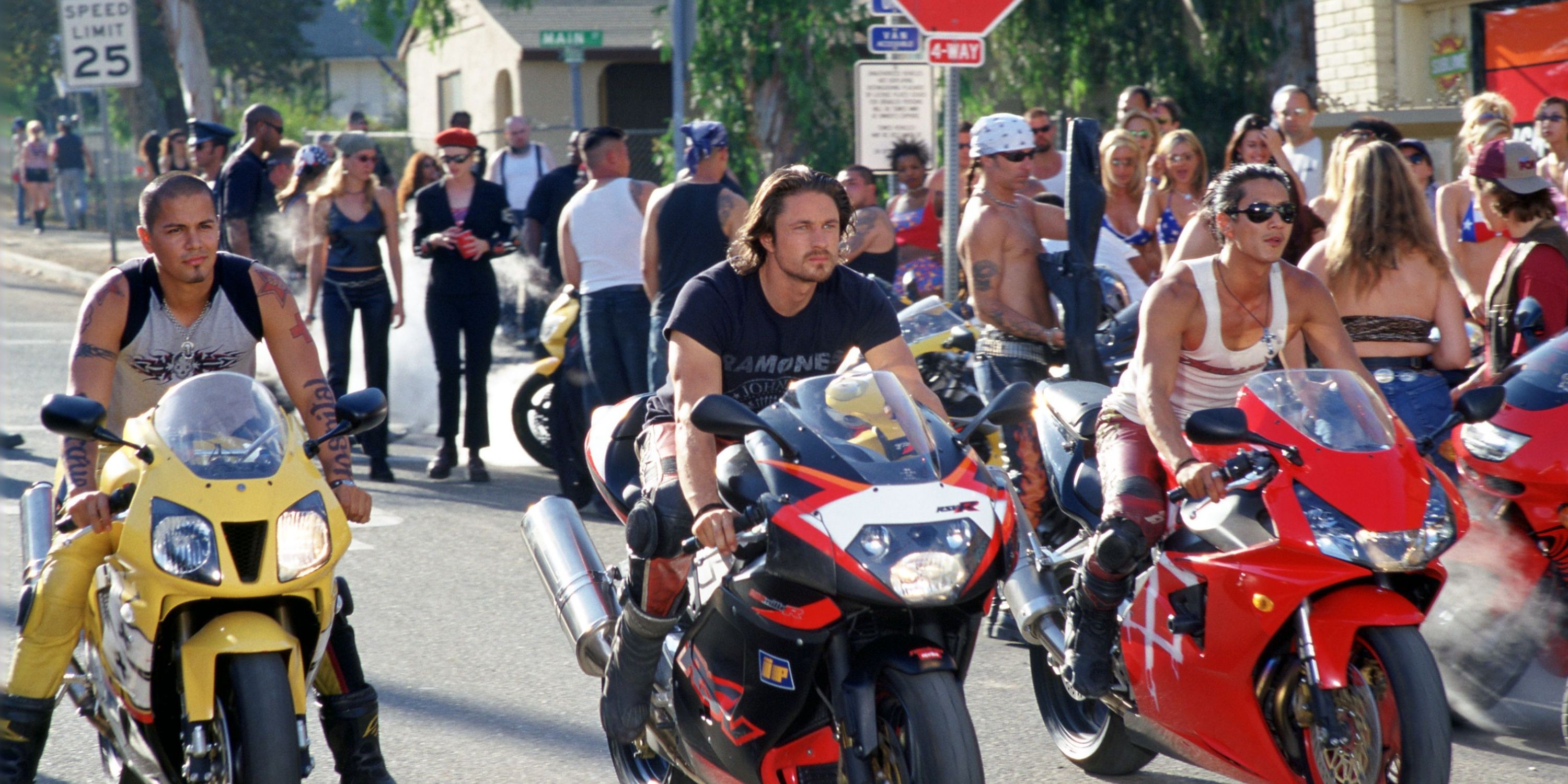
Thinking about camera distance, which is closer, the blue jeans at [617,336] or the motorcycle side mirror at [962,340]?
the motorcycle side mirror at [962,340]

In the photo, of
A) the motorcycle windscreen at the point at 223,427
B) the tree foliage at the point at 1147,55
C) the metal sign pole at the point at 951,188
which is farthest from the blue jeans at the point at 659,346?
the tree foliage at the point at 1147,55

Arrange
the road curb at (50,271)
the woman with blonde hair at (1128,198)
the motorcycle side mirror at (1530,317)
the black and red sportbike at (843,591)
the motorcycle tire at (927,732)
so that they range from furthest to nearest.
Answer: the road curb at (50,271) < the woman with blonde hair at (1128,198) < the motorcycle side mirror at (1530,317) < the black and red sportbike at (843,591) < the motorcycle tire at (927,732)

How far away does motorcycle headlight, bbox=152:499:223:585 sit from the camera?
139 inches

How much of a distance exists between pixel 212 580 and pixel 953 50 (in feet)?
20.9

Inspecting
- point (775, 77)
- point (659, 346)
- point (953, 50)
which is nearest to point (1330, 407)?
point (659, 346)

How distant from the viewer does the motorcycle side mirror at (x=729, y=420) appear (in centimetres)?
345

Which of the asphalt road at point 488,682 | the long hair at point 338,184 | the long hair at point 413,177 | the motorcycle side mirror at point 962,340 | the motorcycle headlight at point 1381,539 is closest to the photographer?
the motorcycle headlight at point 1381,539

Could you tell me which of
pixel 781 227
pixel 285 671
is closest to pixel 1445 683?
pixel 781 227

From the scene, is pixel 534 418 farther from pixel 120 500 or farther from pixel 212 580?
pixel 212 580

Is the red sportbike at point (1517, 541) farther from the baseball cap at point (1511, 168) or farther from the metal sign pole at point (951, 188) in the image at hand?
the metal sign pole at point (951, 188)

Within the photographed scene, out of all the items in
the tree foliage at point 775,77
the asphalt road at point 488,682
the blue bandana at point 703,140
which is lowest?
the asphalt road at point 488,682

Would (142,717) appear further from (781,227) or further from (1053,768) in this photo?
(1053,768)

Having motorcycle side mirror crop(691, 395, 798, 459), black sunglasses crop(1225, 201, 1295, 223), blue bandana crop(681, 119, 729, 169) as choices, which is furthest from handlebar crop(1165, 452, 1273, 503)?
blue bandana crop(681, 119, 729, 169)

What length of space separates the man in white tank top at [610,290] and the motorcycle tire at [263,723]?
511cm
